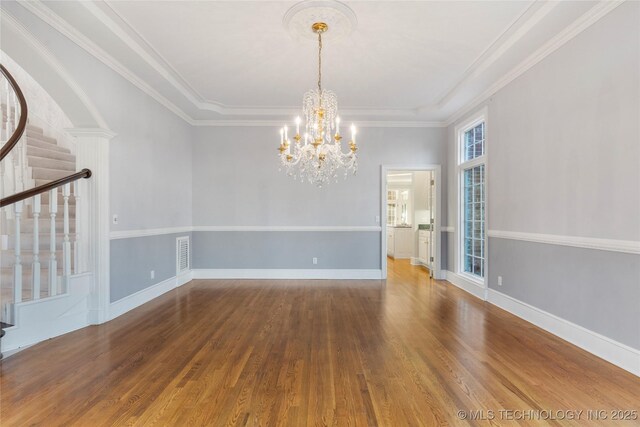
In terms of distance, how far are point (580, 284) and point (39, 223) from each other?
593cm

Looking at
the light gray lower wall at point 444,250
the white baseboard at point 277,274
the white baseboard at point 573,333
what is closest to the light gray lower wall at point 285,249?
the white baseboard at point 277,274

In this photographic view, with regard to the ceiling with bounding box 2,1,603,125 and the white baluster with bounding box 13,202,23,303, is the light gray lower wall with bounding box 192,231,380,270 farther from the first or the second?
the white baluster with bounding box 13,202,23,303

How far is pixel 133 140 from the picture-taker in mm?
4285

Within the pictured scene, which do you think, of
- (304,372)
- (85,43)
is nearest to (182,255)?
(85,43)

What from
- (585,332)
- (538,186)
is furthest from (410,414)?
(538,186)

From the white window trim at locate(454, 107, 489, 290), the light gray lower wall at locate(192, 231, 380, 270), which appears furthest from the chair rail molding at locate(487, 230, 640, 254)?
the light gray lower wall at locate(192, 231, 380, 270)

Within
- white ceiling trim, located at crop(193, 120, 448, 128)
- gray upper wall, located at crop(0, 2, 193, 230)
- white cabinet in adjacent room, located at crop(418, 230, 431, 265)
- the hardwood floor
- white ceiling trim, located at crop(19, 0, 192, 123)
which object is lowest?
the hardwood floor

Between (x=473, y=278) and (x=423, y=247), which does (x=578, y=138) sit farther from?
(x=423, y=247)

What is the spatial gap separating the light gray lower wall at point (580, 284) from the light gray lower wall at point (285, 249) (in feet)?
8.35

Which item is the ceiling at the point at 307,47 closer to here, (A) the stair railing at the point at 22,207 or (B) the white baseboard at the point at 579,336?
(A) the stair railing at the point at 22,207

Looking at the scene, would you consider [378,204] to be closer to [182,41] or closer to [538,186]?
[538,186]

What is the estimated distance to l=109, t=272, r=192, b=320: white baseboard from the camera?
3886 mm

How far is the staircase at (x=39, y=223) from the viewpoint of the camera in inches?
128

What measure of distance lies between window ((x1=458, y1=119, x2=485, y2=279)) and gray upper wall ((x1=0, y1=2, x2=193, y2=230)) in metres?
5.11
